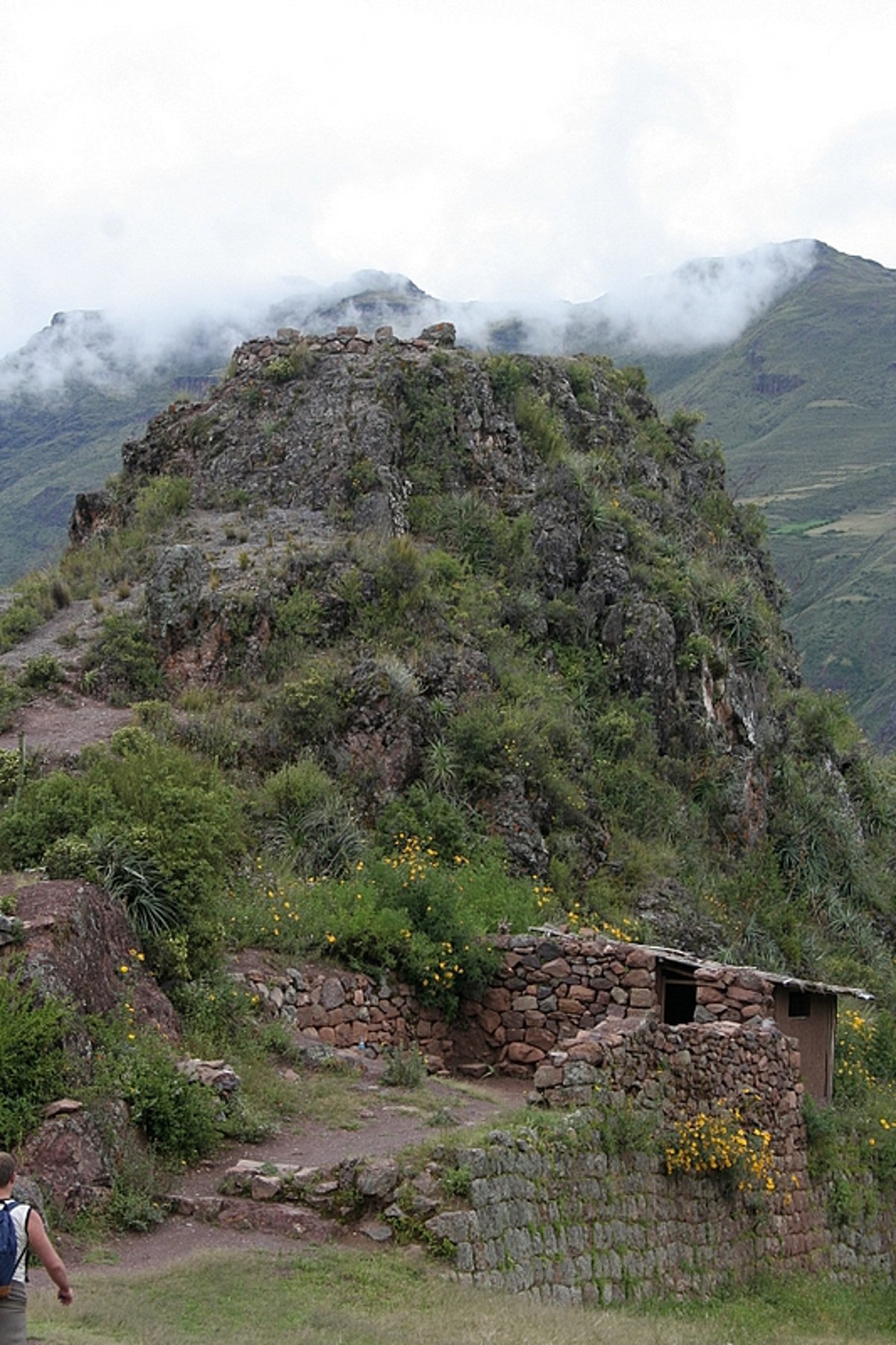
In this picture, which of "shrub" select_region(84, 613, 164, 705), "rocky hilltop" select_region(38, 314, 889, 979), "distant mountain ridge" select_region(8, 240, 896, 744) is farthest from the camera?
"distant mountain ridge" select_region(8, 240, 896, 744)

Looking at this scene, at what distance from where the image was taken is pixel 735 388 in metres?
106

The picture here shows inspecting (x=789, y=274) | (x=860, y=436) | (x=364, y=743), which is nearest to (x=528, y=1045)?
(x=364, y=743)

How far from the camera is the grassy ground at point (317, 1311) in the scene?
334 inches

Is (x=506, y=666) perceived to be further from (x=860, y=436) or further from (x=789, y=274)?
(x=789, y=274)

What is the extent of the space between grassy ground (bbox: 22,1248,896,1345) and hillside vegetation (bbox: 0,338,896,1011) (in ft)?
15.9

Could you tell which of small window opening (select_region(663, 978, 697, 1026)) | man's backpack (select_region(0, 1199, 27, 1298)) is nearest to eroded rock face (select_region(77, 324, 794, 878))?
small window opening (select_region(663, 978, 697, 1026))

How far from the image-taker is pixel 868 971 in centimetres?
2216

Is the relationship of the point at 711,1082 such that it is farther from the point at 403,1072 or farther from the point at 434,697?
the point at 434,697

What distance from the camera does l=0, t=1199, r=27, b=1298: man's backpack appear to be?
7.07 metres

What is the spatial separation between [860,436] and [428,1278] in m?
95.0

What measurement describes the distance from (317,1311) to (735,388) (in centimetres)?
10261

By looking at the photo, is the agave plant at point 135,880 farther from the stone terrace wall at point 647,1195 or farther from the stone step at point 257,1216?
the stone terrace wall at point 647,1195

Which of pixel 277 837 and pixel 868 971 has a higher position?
pixel 277 837

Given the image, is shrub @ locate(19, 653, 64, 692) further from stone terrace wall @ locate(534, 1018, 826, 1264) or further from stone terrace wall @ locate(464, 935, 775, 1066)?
stone terrace wall @ locate(534, 1018, 826, 1264)
